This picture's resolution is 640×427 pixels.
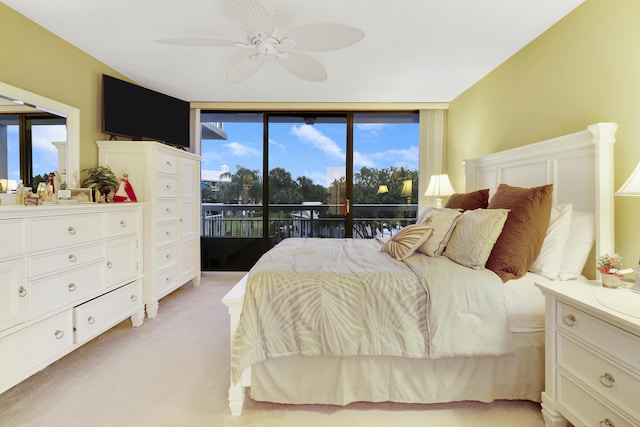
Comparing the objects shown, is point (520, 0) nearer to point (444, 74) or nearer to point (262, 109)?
point (444, 74)

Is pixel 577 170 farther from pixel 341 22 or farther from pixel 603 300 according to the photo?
pixel 341 22

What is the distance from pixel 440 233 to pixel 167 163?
8.93 ft

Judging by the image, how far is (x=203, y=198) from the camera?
4.38 m

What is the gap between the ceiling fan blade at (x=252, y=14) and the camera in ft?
5.10

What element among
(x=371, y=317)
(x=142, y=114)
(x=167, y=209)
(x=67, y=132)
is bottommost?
(x=371, y=317)

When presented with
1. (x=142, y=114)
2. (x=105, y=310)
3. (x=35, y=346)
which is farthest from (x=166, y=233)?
(x=35, y=346)

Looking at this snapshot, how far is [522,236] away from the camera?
172 centimetres

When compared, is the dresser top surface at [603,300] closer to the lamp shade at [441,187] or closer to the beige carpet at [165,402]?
the beige carpet at [165,402]

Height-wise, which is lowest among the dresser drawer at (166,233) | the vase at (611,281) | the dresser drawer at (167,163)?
the vase at (611,281)

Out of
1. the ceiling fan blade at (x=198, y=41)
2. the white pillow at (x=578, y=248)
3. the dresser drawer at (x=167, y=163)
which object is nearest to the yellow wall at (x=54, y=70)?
the dresser drawer at (x=167, y=163)

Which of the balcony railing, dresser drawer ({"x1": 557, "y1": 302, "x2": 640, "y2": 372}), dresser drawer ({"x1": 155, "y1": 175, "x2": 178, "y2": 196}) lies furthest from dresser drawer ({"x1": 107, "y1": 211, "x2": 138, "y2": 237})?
dresser drawer ({"x1": 557, "y1": 302, "x2": 640, "y2": 372})

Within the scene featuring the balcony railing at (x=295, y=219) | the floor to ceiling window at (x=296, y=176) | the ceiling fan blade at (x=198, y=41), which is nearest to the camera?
the ceiling fan blade at (x=198, y=41)

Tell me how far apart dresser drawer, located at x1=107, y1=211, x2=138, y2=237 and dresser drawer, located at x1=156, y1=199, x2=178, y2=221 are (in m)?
0.34

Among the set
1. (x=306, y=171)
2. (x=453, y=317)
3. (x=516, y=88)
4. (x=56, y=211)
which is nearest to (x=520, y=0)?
(x=516, y=88)
